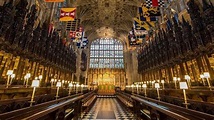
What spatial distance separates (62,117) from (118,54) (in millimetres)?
30976

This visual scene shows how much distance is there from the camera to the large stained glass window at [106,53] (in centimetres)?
3312

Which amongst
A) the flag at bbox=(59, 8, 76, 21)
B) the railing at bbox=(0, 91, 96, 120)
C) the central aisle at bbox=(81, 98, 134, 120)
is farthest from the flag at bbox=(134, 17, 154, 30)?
the railing at bbox=(0, 91, 96, 120)

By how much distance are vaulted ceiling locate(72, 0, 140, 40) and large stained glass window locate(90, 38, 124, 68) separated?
2725mm

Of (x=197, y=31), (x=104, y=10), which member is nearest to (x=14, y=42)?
(x=197, y=31)

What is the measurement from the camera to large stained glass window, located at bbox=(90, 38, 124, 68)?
33.1 meters

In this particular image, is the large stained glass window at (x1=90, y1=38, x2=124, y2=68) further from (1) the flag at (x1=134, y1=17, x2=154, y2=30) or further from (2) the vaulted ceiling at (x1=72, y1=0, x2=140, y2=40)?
(1) the flag at (x1=134, y1=17, x2=154, y2=30)

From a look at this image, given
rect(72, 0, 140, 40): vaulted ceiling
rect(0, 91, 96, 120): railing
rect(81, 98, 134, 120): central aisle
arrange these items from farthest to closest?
rect(72, 0, 140, 40): vaulted ceiling, rect(81, 98, 134, 120): central aisle, rect(0, 91, 96, 120): railing

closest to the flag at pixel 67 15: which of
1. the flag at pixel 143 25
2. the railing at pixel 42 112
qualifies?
the flag at pixel 143 25

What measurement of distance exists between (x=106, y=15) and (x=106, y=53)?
11.4m

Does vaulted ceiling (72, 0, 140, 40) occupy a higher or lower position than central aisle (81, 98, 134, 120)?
higher

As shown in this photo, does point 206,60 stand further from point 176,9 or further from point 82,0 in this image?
point 82,0

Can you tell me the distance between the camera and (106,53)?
1355 inches

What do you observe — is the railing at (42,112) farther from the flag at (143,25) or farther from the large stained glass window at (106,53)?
the large stained glass window at (106,53)

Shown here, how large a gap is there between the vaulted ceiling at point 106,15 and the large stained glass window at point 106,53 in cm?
273
